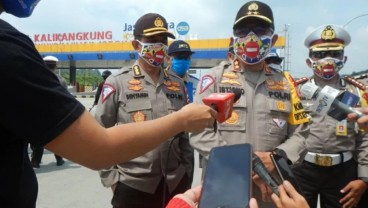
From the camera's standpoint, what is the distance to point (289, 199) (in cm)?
125

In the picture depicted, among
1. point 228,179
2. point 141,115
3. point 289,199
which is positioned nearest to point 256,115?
point 141,115

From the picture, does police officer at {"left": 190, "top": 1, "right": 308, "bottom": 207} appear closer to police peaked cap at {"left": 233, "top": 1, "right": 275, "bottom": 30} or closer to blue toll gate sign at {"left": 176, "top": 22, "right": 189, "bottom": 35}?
police peaked cap at {"left": 233, "top": 1, "right": 275, "bottom": 30}

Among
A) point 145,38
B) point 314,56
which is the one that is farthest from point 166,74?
point 314,56

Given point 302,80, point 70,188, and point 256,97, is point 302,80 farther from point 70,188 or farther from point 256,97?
point 70,188

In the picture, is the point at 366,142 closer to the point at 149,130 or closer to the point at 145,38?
the point at 145,38

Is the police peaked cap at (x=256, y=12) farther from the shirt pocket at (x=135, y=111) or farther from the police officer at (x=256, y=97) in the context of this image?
the shirt pocket at (x=135, y=111)

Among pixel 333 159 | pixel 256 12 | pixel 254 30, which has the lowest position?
pixel 333 159

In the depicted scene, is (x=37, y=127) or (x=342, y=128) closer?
(x=37, y=127)

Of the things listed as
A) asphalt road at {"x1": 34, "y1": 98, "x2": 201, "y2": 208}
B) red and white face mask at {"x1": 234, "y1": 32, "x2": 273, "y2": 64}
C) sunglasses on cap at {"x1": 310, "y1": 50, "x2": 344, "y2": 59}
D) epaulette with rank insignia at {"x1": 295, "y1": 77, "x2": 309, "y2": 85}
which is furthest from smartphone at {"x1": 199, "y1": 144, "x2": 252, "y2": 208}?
asphalt road at {"x1": 34, "y1": 98, "x2": 201, "y2": 208}

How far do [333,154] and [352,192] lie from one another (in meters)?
0.32

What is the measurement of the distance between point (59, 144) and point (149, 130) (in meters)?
0.31

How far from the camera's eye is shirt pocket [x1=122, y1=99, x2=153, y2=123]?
2613 millimetres

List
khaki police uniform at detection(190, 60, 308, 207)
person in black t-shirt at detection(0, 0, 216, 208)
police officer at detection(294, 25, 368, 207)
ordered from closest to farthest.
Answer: person in black t-shirt at detection(0, 0, 216, 208) < khaki police uniform at detection(190, 60, 308, 207) < police officer at detection(294, 25, 368, 207)

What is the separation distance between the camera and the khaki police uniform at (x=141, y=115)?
2563mm
